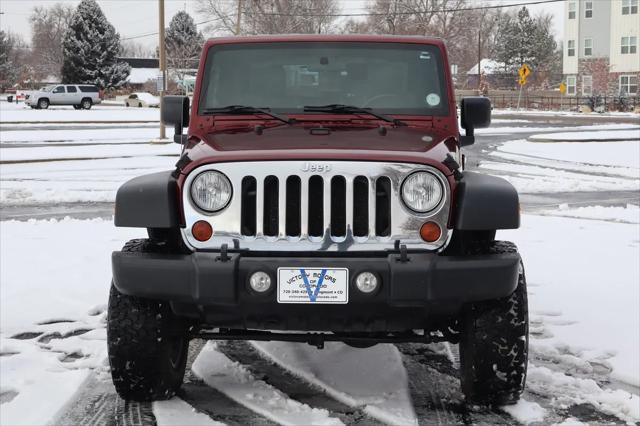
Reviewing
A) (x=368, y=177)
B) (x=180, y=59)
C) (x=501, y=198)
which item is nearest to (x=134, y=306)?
(x=368, y=177)

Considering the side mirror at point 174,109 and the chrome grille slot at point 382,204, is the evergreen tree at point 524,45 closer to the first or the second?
the side mirror at point 174,109

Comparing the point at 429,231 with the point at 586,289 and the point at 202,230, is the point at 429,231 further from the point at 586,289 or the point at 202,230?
the point at 586,289

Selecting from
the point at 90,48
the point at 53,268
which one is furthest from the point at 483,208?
the point at 90,48

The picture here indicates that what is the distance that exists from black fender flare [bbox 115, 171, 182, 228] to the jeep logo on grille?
65cm

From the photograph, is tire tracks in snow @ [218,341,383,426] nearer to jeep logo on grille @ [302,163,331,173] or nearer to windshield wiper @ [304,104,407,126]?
jeep logo on grille @ [302,163,331,173]

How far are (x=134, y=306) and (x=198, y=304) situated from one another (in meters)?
0.47

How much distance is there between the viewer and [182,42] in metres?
87.3

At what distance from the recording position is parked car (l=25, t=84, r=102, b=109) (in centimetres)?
5569

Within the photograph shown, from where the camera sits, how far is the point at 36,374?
4.85 metres

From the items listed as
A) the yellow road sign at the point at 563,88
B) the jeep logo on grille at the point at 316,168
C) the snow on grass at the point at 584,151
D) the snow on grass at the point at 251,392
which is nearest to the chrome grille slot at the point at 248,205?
the jeep logo on grille at the point at 316,168

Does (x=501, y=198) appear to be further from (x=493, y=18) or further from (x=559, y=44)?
(x=559, y=44)

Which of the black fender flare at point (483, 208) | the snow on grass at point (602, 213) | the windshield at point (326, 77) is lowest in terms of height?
the snow on grass at point (602, 213)

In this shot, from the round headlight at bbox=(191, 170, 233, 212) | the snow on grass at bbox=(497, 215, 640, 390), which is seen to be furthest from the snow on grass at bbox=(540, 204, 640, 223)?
the round headlight at bbox=(191, 170, 233, 212)

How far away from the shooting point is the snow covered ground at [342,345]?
14.4 ft
